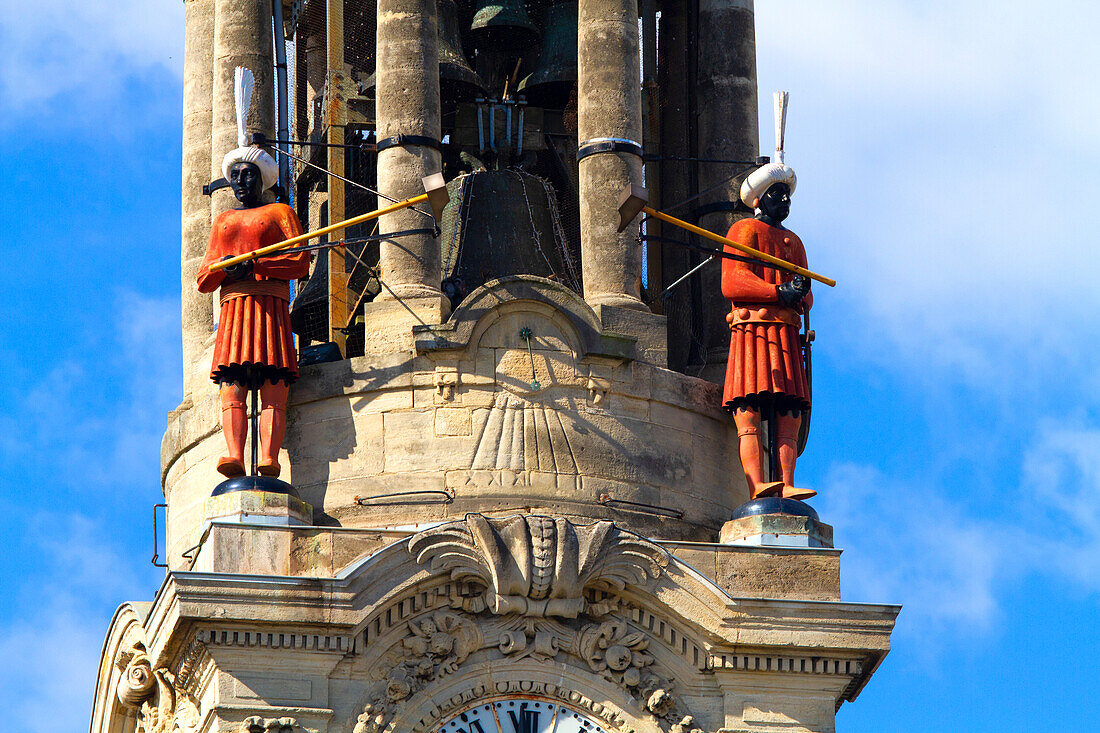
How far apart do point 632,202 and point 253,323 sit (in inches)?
158

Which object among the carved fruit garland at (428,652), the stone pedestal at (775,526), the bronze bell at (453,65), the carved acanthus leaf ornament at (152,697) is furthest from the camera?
the bronze bell at (453,65)

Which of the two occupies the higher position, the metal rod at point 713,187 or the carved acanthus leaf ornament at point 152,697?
the metal rod at point 713,187

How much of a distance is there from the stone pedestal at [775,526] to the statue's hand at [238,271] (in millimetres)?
5427

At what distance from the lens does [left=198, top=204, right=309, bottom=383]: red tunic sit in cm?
3700

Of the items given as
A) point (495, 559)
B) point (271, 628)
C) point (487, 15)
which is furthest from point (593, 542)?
point (487, 15)

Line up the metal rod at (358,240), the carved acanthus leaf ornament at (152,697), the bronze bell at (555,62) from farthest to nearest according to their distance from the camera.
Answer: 1. the bronze bell at (555,62)
2. the metal rod at (358,240)
3. the carved acanthus leaf ornament at (152,697)

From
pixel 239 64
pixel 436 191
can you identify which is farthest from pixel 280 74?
pixel 436 191

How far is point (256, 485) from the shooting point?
36.0 m

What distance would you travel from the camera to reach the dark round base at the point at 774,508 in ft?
120

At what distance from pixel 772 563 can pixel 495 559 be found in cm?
279

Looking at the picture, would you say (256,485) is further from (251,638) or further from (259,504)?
(251,638)

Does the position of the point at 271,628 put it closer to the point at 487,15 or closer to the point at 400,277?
the point at 400,277

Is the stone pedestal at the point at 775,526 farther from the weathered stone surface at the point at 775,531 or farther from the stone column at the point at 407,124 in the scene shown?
the stone column at the point at 407,124

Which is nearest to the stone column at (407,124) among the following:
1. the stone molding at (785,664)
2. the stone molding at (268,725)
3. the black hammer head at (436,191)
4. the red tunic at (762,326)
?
the black hammer head at (436,191)
